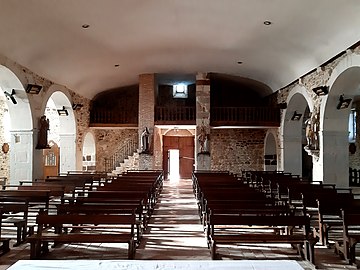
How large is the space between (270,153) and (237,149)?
1.60 meters

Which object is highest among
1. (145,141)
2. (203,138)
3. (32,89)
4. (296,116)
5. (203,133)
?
(32,89)

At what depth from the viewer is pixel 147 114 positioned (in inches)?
656

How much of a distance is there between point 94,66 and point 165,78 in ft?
16.8

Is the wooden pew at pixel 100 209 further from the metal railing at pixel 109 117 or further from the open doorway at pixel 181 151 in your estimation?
the open doorway at pixel 181 151

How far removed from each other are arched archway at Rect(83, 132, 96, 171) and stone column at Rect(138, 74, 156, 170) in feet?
12.0

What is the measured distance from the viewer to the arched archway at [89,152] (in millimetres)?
19142

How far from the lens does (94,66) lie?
13562 mm

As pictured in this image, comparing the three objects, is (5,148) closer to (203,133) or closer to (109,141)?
(109,141)

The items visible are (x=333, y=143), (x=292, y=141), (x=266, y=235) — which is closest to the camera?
(x=266, y=235)

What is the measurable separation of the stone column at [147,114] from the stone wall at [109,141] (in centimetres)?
367

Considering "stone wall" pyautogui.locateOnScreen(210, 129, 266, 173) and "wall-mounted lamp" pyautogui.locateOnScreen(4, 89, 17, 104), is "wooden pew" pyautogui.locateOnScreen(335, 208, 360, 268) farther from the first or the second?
"stone wall" pyautogui.locateOnScreen(210, 129, 266, 173)

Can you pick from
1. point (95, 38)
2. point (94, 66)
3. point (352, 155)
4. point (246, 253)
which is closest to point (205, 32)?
point (95, 38)

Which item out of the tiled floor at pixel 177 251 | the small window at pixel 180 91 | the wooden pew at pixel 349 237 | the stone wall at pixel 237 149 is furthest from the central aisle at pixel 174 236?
the small window at pixel 180 91

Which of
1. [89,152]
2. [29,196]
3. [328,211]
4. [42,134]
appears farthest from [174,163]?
[328,211]
